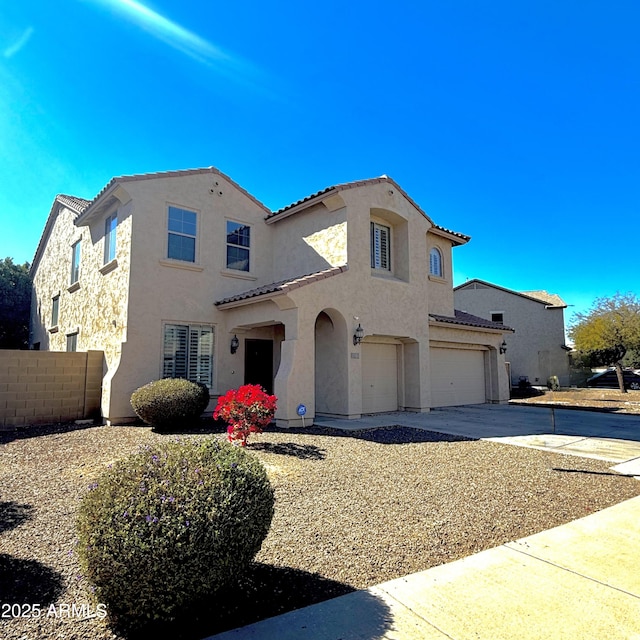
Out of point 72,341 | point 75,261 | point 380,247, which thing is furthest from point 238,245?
point 72,341

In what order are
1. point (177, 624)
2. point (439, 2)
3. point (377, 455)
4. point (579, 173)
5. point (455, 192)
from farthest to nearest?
point (455, 192) → point (579, 173) → point (439, 2) → point (377, 455) → point (177, 624)

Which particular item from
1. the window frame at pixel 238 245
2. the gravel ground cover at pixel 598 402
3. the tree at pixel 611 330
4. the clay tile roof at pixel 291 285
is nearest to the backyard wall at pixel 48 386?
the clay tile roof at pixel 291 285

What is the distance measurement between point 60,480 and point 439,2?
13285 millimetres

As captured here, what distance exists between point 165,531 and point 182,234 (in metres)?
13.1

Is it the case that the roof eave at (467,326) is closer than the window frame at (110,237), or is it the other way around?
the window frame at (110,237)

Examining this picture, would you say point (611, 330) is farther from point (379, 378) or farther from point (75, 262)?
point (75, 262)

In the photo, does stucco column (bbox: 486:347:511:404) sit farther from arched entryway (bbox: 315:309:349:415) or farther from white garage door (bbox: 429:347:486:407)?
arched entryway (bbox: 315:309:349:415)

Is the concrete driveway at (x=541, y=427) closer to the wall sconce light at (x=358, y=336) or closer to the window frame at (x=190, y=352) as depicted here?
the wall sconce light at (x=358, y=336)

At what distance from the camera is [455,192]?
2002 cm

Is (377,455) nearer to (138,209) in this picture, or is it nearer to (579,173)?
(138,209)

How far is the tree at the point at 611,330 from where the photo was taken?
2933 cm

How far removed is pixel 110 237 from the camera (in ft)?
50.1

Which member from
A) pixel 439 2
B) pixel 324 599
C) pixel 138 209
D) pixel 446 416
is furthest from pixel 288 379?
pixel 439 2

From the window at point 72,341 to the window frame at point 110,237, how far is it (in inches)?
158
